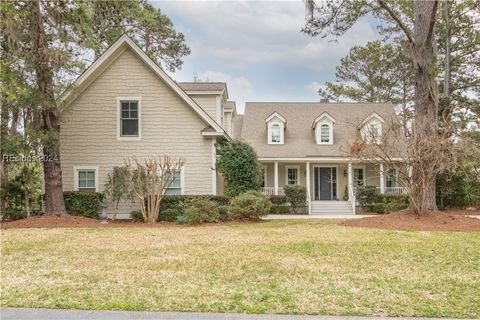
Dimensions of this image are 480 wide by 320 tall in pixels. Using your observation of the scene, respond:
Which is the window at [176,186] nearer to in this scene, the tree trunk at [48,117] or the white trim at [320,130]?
the tree trunk at [48,117]

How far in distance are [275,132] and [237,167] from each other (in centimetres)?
781

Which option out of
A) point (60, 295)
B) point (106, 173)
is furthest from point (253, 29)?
point (60, 295)

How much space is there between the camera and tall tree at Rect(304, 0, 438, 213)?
1421 cm

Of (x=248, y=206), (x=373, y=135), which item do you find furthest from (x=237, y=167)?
(x=373, y=135)

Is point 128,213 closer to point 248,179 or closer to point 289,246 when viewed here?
point 248,179

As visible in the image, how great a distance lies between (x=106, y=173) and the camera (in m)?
17.5

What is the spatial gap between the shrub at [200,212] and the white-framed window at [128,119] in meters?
4.64

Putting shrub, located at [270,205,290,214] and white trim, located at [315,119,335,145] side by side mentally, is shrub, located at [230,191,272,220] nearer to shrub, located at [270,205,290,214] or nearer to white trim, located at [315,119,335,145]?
shrub, located at [270,205,290,214]

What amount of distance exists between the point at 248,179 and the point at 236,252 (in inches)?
358

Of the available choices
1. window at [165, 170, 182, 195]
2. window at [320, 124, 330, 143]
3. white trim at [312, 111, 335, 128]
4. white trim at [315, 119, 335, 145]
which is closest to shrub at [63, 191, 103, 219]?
window at [165, 170, 182, 195]

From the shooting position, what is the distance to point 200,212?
14617mm

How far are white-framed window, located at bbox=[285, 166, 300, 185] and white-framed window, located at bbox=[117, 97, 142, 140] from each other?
33.6 feet

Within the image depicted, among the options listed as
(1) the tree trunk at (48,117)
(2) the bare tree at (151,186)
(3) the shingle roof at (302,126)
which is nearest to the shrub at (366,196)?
(3) the shingle roof at (302,126)

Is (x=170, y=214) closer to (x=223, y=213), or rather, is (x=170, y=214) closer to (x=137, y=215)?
(x=137, y=215)
